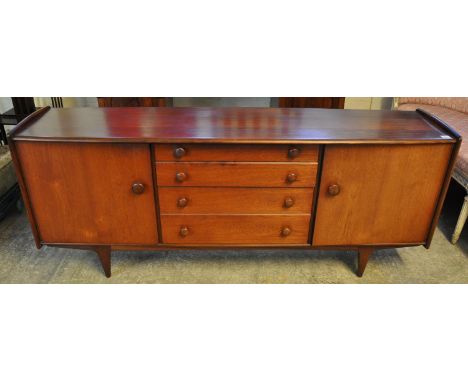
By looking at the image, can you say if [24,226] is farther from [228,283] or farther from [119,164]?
[228,283]

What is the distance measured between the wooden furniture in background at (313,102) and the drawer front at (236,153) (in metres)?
0.75

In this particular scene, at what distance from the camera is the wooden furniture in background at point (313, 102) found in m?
1.84

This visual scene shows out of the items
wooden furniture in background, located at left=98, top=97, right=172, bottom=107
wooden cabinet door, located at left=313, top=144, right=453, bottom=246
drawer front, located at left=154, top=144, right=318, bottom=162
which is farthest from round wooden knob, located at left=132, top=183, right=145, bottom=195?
wooden furniture in background, located at left=98, top=97, right=172, bottom=107

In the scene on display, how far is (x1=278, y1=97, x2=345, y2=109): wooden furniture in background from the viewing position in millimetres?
1844

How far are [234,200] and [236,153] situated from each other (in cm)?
18

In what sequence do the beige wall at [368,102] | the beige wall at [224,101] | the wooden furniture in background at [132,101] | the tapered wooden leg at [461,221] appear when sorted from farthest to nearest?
the beige wall at [368,102]
the beige wall at [224,101]
the wooden furniture in background at [132,101]
the tapered wooden leg at [461,221]

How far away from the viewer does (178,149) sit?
1.16m

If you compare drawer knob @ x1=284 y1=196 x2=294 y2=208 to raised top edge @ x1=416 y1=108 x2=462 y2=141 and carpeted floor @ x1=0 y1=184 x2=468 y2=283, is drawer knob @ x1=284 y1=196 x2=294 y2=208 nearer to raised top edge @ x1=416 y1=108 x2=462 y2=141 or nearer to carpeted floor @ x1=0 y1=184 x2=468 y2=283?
carpeted floor @ x1=0 y1=184 x2=468 y2=283

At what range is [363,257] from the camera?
4.54 ft

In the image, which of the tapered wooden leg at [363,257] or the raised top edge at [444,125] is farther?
the tapered wooden leg at [363,257]

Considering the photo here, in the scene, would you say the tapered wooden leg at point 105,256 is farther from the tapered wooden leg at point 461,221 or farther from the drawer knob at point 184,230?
the tapered wooden leg at point 461,221

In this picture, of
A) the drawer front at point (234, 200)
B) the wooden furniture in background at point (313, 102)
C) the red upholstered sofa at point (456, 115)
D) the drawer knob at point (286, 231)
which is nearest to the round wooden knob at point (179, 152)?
the drawer front at point (234, 200)

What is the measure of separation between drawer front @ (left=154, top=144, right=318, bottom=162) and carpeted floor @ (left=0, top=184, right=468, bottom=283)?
51cm

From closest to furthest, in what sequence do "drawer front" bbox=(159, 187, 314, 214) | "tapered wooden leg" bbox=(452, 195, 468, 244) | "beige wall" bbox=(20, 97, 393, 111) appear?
"drawer front" bbox=(159, 187, 314, 214) < "tapered wooden leg" bbox=(452, 195, 468, 244) < "beige wall" bbox=(20, 97, 393, 111)
